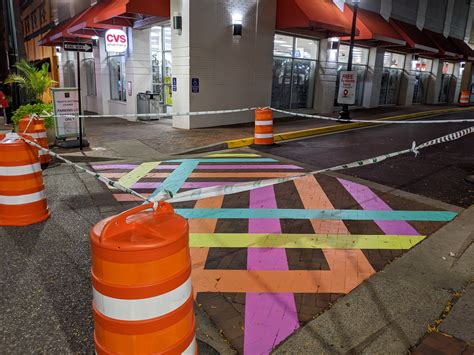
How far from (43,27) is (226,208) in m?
28.6

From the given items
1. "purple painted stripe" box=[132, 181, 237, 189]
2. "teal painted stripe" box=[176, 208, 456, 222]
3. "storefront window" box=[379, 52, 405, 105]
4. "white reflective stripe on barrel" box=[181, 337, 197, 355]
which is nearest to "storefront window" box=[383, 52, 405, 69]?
"storefront window" box=[379, 52, 405, 105]

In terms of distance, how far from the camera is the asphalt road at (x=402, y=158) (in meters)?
7.27

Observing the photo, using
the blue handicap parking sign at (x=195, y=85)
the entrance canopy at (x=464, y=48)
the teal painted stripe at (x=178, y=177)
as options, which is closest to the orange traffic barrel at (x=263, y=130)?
the teal painted stripe at (x=178, y=177)

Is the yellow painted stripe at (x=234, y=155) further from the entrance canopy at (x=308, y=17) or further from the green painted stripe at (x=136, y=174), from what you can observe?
the entrance canopy at (x=308, y=17)

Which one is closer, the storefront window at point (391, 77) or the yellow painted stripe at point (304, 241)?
the yellow painted stripe at point (304, 241)

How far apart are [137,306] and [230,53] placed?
1388 cm

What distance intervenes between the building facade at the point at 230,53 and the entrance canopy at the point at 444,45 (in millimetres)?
1320

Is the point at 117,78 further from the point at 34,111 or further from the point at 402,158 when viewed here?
the point at 402,158

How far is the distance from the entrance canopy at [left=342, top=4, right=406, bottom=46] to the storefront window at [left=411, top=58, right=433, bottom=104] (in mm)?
8351

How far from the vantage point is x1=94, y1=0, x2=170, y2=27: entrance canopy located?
12742mm

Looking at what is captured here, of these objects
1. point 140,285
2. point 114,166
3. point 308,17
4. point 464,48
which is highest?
point 464,48

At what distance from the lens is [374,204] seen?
6262 mm

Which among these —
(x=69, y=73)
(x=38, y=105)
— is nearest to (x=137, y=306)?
(x=38, y=105)

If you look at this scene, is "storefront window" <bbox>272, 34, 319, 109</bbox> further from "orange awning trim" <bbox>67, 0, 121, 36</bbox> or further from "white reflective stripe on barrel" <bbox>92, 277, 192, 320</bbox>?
"white reflective stripe on barrel" <bbox>92, 277, 192, 320</bbox>
